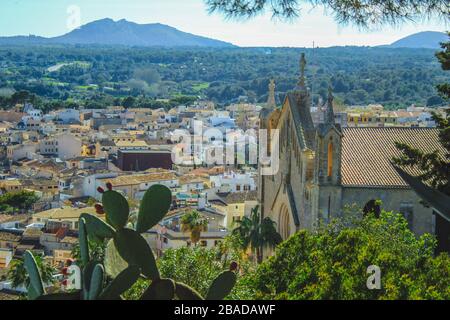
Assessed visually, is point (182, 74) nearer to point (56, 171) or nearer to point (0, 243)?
point (56, 171)

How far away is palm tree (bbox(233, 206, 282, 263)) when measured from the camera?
18531 mm

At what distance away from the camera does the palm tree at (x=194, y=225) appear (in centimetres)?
2953

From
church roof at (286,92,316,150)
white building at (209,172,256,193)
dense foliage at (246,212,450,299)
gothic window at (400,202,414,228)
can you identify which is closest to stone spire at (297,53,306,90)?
church roof at (286,92,316,150)

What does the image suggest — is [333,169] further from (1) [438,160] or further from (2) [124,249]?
(2) [124,249]

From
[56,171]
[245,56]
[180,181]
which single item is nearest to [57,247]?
[180,181]

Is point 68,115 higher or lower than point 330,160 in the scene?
lower

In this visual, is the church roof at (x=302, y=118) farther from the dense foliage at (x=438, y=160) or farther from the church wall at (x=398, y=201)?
the dense foliage at (x=438, y=160)

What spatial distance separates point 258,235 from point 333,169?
12.9ft

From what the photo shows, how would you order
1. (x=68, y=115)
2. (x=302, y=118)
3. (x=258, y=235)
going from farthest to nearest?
(x=68, y=115)
(x=258, y=235)
(x=302, y=118)

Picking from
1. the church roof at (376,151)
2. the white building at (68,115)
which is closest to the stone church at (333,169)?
the church roof at (376,151)

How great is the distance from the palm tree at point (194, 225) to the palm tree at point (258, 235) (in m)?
10.2

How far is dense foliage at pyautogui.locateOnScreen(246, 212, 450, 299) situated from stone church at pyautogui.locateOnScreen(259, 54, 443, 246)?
3.00 m

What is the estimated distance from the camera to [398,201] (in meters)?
15.7

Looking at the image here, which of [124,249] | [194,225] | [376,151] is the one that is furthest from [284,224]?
[124,249]
